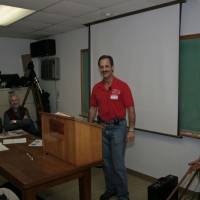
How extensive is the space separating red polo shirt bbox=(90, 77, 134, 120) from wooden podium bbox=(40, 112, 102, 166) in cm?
80

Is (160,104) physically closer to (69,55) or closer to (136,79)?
(136,79)

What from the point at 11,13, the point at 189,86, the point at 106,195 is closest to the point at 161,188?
the point at 106,195

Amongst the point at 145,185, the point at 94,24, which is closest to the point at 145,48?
the point at 94,24

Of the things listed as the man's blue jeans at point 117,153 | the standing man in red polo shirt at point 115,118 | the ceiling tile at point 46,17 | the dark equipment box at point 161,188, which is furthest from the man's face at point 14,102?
the dark equipment box at point 161,188

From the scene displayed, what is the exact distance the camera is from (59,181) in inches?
70.3

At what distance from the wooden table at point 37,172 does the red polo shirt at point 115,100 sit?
85cm

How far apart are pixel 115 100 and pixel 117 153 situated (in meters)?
0.58

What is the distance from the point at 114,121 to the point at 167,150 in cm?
98

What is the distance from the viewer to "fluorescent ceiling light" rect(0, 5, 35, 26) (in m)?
3.20

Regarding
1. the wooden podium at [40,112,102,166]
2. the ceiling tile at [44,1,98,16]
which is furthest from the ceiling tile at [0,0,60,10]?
the wooden podium at [40,112,102,166]

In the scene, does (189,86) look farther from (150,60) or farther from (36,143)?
(36,143)

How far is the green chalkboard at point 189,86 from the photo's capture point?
110 inches

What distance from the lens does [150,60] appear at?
3223 mm

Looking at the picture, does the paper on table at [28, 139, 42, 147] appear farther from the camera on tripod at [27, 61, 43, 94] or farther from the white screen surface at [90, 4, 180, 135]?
the camera on tripod at [27, 61, 43, 94]
